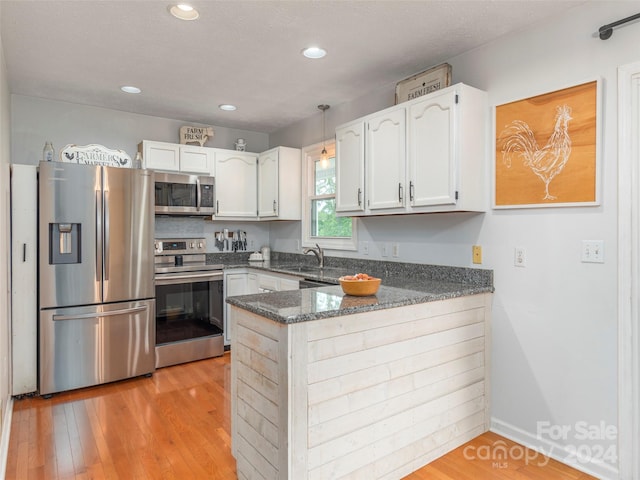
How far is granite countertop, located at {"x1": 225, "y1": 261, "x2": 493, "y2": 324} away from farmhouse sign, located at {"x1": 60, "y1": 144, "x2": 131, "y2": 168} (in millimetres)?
2249

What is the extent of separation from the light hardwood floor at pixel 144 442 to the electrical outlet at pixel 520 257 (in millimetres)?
1086

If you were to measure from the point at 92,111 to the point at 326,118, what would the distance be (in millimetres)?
2307

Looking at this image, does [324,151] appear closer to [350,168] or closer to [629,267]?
[350,168]

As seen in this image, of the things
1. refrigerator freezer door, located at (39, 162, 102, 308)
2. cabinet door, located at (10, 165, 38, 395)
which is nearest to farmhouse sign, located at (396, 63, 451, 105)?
refrigerator freezer door, located at (39, 162, 102, 308)

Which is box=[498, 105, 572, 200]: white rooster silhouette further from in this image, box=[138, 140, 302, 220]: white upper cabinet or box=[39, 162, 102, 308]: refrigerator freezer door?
box=[39, 162, 102, 308]: refrigerator freezer door

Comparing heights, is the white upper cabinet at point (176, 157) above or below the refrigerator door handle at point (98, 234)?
above

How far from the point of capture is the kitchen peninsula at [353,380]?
1.72 m

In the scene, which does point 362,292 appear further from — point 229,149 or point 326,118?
point 229,149

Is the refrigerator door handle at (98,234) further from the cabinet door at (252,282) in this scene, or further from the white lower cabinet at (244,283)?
the cabinet door at (252,282)

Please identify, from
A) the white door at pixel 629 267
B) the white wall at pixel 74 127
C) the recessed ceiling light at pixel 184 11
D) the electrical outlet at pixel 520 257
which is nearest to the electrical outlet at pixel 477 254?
the electrical outlet at pixel 520 257

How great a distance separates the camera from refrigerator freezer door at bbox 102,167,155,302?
10.9ft

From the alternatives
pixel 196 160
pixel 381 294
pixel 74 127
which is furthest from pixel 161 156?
pixel 381 294

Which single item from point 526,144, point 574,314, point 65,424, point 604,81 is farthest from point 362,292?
point 65,424

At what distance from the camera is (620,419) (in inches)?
79.3
